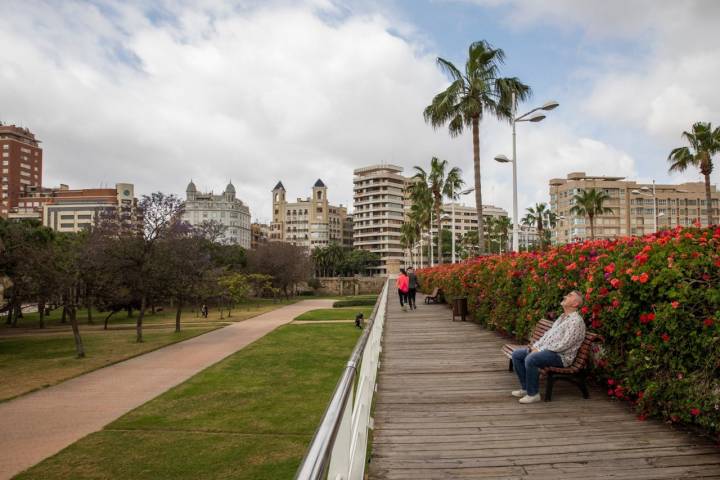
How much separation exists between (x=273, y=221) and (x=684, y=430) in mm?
154050

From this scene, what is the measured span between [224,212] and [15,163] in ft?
185

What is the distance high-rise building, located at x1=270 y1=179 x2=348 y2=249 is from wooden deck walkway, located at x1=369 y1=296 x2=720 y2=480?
13641 centimetres

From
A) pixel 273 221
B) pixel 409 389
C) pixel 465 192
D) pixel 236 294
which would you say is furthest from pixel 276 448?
pixel 273 221

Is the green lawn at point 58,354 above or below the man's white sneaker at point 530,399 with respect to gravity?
below

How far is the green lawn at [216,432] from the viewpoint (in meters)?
8.78

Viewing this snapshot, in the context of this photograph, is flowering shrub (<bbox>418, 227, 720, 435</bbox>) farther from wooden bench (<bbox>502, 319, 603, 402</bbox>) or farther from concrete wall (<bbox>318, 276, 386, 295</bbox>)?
concrete wall (<bbox>318, 276, 386, 295</bbox>)

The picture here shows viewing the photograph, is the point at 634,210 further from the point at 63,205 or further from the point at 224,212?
the point at 63,205

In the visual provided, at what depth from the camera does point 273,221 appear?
15550 cm

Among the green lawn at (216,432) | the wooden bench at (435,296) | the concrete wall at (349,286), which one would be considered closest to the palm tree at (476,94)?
the wooden bench at (435,296)

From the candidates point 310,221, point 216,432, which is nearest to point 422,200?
point 216,432

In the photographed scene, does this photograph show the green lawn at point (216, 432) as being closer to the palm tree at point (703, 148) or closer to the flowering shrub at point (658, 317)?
the flowering shrub at point (658, 317)

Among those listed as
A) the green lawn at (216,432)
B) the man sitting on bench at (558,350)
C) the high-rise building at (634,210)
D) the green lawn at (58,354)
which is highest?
the high-rise building at (634,210)

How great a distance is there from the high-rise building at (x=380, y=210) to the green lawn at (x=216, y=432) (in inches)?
4618

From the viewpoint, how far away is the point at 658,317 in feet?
15.8
